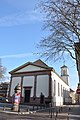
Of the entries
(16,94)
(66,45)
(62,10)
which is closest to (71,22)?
(62,10)

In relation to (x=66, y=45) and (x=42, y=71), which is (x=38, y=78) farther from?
(x=66, y=45)

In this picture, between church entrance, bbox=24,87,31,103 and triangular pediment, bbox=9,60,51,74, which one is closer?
church entrance, bbox=24,87,31,103

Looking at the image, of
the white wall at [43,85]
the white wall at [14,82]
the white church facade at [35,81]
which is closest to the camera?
the white church facade at [35,81]

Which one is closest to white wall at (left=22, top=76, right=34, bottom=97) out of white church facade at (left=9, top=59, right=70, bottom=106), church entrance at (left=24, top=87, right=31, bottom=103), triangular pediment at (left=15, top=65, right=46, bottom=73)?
white church facade at (left=9, top=59, right=70, bottom=106)

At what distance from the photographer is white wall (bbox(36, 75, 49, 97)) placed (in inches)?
1750

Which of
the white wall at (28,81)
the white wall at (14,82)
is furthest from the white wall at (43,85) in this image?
the white wall at (14,82)

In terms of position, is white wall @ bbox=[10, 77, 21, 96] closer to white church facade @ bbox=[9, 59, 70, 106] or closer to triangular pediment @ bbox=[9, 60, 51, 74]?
white church facade @ bbox=[9, 59, 70, 106]

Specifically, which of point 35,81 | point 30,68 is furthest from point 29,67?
point 35,81

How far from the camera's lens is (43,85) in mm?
45188

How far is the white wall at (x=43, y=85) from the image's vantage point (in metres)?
44.5

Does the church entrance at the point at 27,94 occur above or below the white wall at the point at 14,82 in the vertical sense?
below

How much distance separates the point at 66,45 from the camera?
2033 centimetres

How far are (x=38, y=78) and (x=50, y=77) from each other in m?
3.42

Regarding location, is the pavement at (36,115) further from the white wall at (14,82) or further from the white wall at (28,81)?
the white wall at (14,82)
